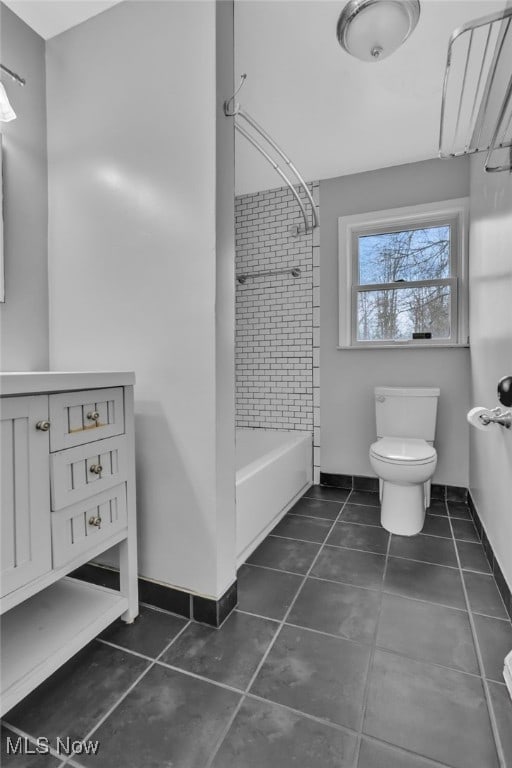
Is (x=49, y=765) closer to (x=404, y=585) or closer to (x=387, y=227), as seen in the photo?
(x=404, y=585)

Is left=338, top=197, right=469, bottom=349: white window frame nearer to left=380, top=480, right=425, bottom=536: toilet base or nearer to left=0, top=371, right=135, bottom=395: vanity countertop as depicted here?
left=380, top=480, right=425, bottom=536: toilet base

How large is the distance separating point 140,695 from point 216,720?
23 centimetres

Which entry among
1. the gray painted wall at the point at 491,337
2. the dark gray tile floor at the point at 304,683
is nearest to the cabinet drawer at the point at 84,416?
the dark gray tile floor at the point at 304,683

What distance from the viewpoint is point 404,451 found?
227 cm

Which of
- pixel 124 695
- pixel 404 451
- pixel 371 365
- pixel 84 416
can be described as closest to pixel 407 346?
pixel 371 365

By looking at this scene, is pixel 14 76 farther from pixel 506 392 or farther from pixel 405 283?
pixel 405 283

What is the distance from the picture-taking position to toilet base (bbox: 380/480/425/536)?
2.20 m

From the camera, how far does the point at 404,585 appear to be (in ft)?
5.53

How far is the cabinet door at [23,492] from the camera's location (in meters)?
0.99

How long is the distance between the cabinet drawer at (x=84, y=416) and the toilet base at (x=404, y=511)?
1.59 m

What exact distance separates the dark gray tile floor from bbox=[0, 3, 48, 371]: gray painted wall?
117 centimetres

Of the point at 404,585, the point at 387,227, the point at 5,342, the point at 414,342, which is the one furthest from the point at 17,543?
the point at 387,227

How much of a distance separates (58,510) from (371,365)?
7.77ft

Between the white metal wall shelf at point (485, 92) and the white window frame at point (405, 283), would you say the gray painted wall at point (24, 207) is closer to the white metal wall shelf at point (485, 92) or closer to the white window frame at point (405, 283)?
the white metal wall shelf at point (485, 92)
